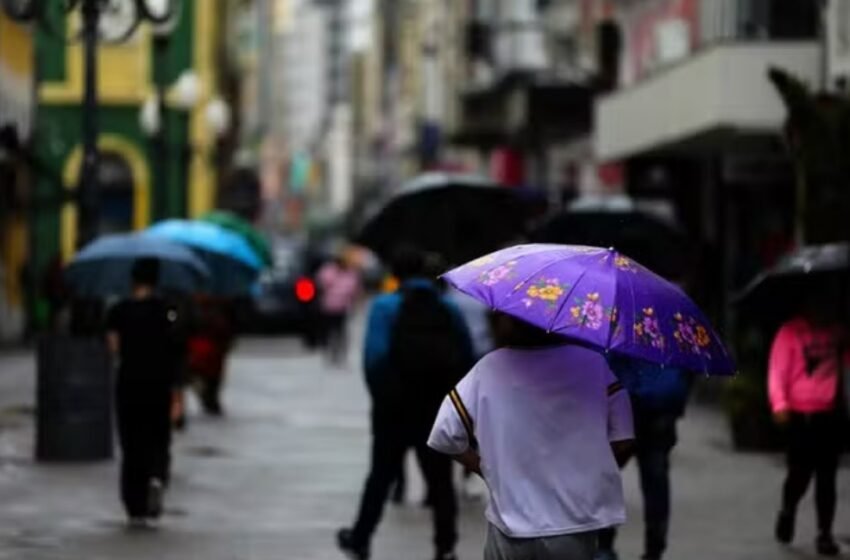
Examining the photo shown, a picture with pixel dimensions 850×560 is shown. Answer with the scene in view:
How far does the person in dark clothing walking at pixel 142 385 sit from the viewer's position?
15.9 m

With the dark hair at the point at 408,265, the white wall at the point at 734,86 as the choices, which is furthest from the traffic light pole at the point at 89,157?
the white wall at the point at 734,86

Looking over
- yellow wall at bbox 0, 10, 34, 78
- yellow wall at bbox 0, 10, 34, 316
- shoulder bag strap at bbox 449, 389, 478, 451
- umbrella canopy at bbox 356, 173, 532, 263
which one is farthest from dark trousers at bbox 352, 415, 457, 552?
yellow wall at bbox 0, 10, 34, 316

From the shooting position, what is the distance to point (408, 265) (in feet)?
47.1

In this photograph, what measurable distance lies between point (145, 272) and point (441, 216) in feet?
15.5

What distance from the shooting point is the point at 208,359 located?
2656 centimetres

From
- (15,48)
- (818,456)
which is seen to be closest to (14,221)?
(15,48)

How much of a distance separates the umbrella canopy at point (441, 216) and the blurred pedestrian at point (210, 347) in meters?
5.28

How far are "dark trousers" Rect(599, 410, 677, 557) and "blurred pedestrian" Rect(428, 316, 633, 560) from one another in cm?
519

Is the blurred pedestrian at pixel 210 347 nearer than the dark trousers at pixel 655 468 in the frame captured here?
No

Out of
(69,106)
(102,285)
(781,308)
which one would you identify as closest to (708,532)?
(781,308)

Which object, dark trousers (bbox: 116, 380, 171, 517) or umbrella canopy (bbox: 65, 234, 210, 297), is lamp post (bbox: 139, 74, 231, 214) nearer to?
umbrella canopy (bbox: 65, 234, 210, 297)

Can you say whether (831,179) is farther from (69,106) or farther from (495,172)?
(495,172)

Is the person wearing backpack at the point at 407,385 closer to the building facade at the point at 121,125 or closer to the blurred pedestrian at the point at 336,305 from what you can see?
the blurred pedestrian at the point at 336,305

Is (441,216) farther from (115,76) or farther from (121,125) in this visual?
(115,76)
